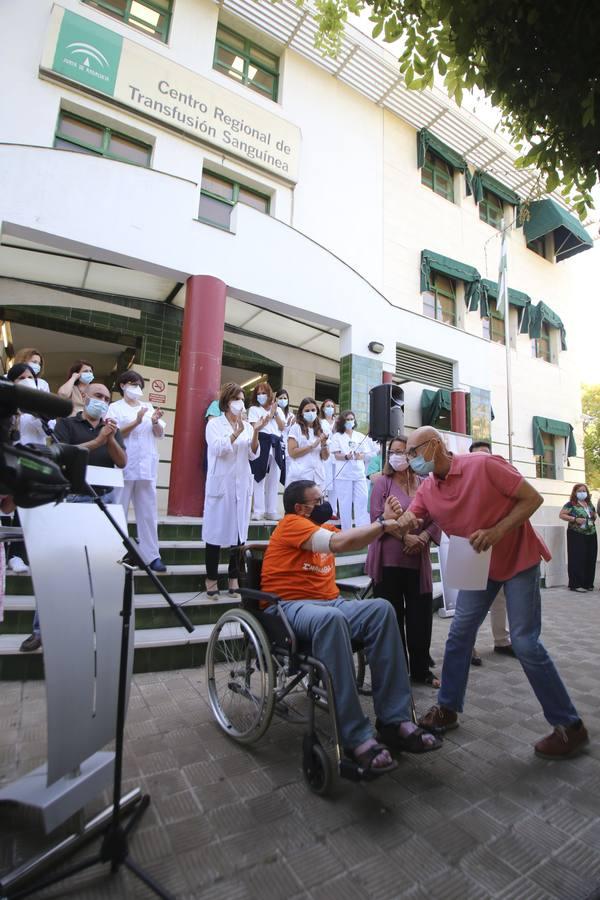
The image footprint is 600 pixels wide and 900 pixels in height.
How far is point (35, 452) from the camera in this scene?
1.46 metres

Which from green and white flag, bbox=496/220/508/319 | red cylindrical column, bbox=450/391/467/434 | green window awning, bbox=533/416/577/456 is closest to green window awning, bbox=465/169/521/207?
green and white flag, bbox=496/220/508/319

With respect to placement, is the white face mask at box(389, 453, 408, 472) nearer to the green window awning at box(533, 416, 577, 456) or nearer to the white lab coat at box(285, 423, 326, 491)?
the white lab coat at box(285, 423, 326, 491)

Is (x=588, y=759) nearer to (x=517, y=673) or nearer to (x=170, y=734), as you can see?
(x=517, y=673)

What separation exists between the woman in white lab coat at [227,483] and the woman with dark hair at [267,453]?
1.56 m

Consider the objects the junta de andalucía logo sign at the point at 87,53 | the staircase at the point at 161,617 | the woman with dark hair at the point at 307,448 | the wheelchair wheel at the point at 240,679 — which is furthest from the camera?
the junta de andalucía logo sign at the point at 87,53

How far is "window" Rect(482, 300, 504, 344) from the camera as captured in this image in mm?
12688

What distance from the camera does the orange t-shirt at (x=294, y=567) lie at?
8.84 ft

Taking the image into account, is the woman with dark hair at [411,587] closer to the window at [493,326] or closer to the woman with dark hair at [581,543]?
the woman with dark hair at [581,543]

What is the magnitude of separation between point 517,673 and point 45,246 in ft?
26.6

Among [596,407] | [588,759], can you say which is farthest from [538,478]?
[596,407]

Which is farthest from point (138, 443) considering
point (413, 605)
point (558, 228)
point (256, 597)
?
point (558, 228)

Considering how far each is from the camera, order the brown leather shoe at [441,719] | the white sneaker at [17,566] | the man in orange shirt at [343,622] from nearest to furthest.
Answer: the man in orange shirt at [343,622], the brown leather shoe at [441,719], the white sneaker at [17,566]

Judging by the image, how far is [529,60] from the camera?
7.27 ft

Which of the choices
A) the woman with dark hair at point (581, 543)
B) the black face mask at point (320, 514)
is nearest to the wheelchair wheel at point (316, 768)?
the black face mask at point (320, 514)
